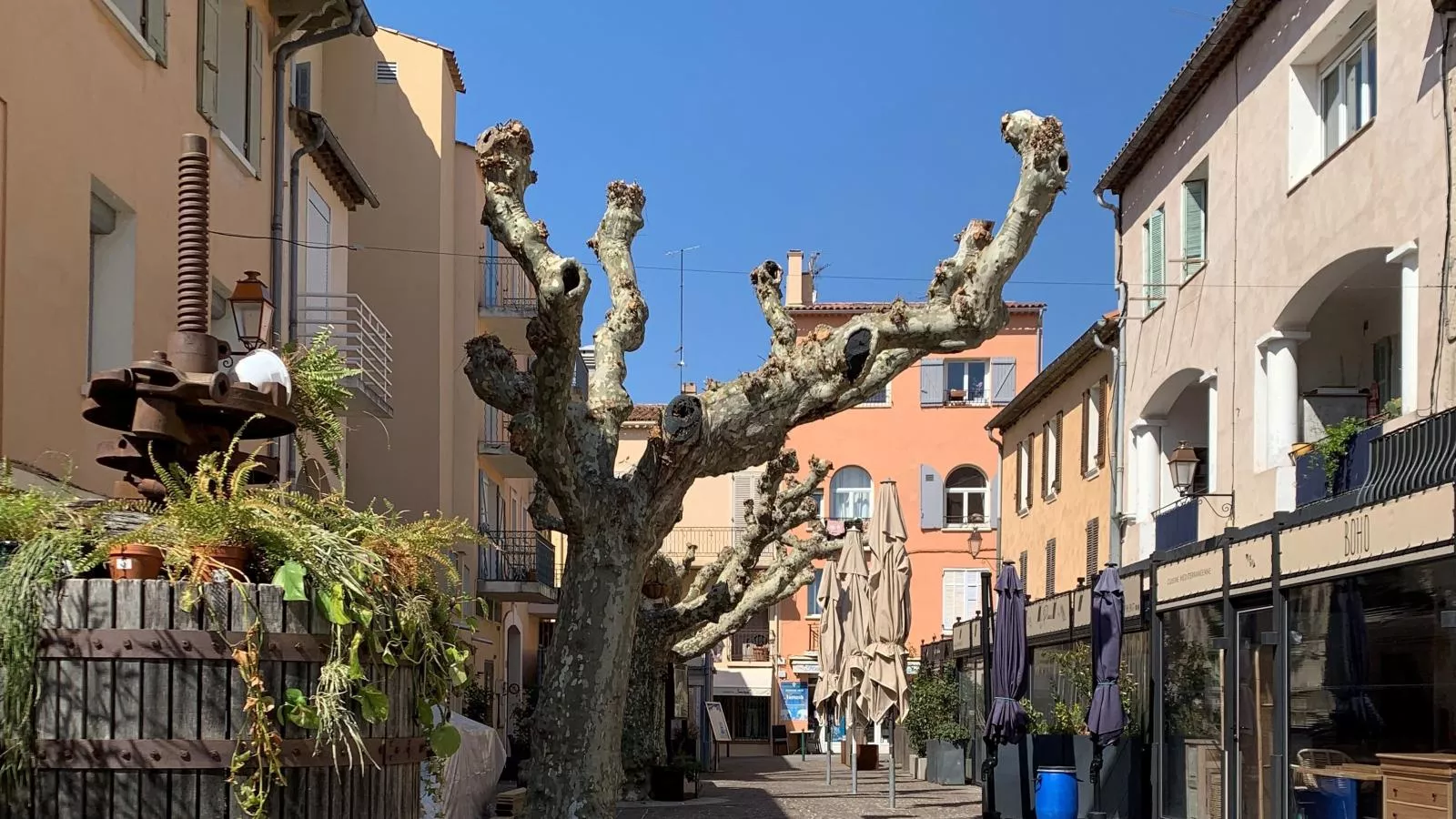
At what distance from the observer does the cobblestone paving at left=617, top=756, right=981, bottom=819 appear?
65.6ft

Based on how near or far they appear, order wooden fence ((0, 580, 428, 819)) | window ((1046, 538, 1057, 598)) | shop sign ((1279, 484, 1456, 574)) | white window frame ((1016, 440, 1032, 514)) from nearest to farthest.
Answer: wooden fence ((0, 580, 428, 819))
shop sign ((1279, 484, 1456, 574))
window ((1046, 538, 1057, 598))
white window frame ((1016, 440, 1032, 514))

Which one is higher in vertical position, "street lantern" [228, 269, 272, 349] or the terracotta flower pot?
"street lantern" [228, 269, 272, 349]

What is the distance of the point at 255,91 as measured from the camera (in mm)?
15594

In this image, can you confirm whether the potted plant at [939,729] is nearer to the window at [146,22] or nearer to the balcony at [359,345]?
the balcony at [359,345]

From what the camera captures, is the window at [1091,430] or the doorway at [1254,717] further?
the window at [1091,430]

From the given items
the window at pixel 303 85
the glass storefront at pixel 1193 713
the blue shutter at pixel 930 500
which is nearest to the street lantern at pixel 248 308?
the glass storefront at pixel 1193 713

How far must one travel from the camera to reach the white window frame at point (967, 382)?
49.5 meters

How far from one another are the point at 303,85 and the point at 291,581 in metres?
17.5

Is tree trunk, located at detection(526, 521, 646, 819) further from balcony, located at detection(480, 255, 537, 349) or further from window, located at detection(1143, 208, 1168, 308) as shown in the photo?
balcony, located at detection(480, 255, 537, 349)

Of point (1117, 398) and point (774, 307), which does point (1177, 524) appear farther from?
point (774, 307)

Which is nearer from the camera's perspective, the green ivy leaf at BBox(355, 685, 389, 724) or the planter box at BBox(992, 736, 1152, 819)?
the green ivy leaf at BBox(355, 685, 389, 724)

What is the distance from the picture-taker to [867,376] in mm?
10469

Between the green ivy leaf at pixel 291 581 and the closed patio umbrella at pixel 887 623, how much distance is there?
16.8 meters

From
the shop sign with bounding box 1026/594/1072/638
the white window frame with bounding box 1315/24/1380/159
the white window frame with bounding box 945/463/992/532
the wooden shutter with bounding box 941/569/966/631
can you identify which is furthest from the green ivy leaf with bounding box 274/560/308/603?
the white window frame with bounding box 945/463/992/532
